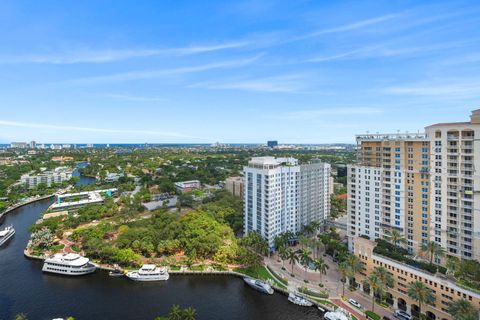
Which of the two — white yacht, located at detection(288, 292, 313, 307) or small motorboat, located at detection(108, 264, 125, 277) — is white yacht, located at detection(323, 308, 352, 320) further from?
small motorboat, located at detection(108, 264, 125, 277)

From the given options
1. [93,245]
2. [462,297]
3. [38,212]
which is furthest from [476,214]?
[38,212]

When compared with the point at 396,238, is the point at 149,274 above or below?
below

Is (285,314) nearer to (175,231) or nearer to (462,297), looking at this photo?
(462,297)

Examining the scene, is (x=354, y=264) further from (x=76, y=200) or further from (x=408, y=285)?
(x=76, y=200)

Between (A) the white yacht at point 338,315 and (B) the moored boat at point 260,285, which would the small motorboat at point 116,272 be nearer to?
(B) the moored boat at point 260,285

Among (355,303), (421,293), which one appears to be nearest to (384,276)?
(421,293)

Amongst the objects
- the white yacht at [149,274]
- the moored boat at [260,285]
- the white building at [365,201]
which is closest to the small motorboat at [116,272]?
the white yacht at [149,274]
